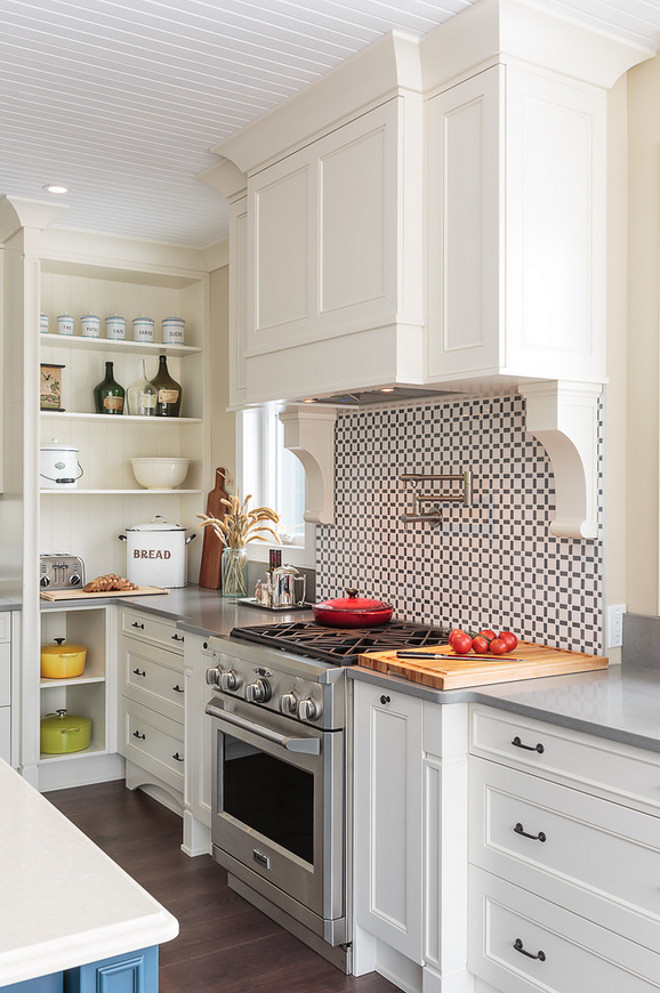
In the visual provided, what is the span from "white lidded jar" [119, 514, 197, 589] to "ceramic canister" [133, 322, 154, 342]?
3.13 feet

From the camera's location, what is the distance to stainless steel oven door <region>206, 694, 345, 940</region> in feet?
8.35

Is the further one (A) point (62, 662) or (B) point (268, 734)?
(A) point (62, 662)

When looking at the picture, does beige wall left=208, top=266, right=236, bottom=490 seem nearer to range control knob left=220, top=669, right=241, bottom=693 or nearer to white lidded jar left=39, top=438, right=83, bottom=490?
white lidded jar left=39, top=438, right=83, bottom=490

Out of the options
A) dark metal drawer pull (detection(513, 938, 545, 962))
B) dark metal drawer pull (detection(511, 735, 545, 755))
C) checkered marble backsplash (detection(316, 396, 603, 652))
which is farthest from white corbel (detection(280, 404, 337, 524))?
dark metal drawer pull (detection(513, 938, 545, 962))

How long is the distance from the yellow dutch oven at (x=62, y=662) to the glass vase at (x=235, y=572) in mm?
752

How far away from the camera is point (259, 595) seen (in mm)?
3799

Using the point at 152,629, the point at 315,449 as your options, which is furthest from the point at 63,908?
the point at 152,629

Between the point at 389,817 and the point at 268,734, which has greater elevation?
the point at 268,734

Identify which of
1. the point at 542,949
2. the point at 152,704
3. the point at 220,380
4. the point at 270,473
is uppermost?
the point at 220,380

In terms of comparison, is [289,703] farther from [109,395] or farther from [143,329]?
[143,329]

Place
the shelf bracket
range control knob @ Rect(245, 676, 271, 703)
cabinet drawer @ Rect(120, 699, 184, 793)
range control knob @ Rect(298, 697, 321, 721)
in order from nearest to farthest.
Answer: the shelf bracket
range control knob @ Rect(298, 697, 321, 721)
range control knob @ Rect(245, 676, 271, 703)
cabinet drawer @ Rect(120, 699, 184, 793)

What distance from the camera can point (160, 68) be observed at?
2650 millimetres

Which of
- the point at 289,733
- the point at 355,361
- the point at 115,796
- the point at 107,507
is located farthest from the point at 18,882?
the point at 107,507

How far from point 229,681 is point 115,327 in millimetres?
2268
